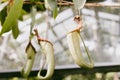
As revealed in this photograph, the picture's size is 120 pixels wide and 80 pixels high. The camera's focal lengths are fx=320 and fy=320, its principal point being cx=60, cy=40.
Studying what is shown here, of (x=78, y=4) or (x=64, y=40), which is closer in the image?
(x=78, y=4)

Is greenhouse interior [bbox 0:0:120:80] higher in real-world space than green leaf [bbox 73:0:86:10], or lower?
lower

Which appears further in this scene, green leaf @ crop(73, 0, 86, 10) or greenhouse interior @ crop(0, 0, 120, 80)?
greenhouse interior @ crop(0, 0, 120, 80)

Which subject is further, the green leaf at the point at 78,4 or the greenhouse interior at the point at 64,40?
the greenhouse interior at the point at 64,40

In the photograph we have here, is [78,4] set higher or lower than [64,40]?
higher

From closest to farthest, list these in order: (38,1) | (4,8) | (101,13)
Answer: (4,8), (38,1), (101,13)

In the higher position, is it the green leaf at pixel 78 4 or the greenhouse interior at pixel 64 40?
the green leaf at pixel 78 4

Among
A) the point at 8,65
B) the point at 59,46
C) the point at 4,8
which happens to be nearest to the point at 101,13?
the point at 59,46

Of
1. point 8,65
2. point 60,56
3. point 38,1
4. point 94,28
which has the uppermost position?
point 38,1

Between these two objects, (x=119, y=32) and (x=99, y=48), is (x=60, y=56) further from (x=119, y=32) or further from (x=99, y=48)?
(x=119, y=32)
